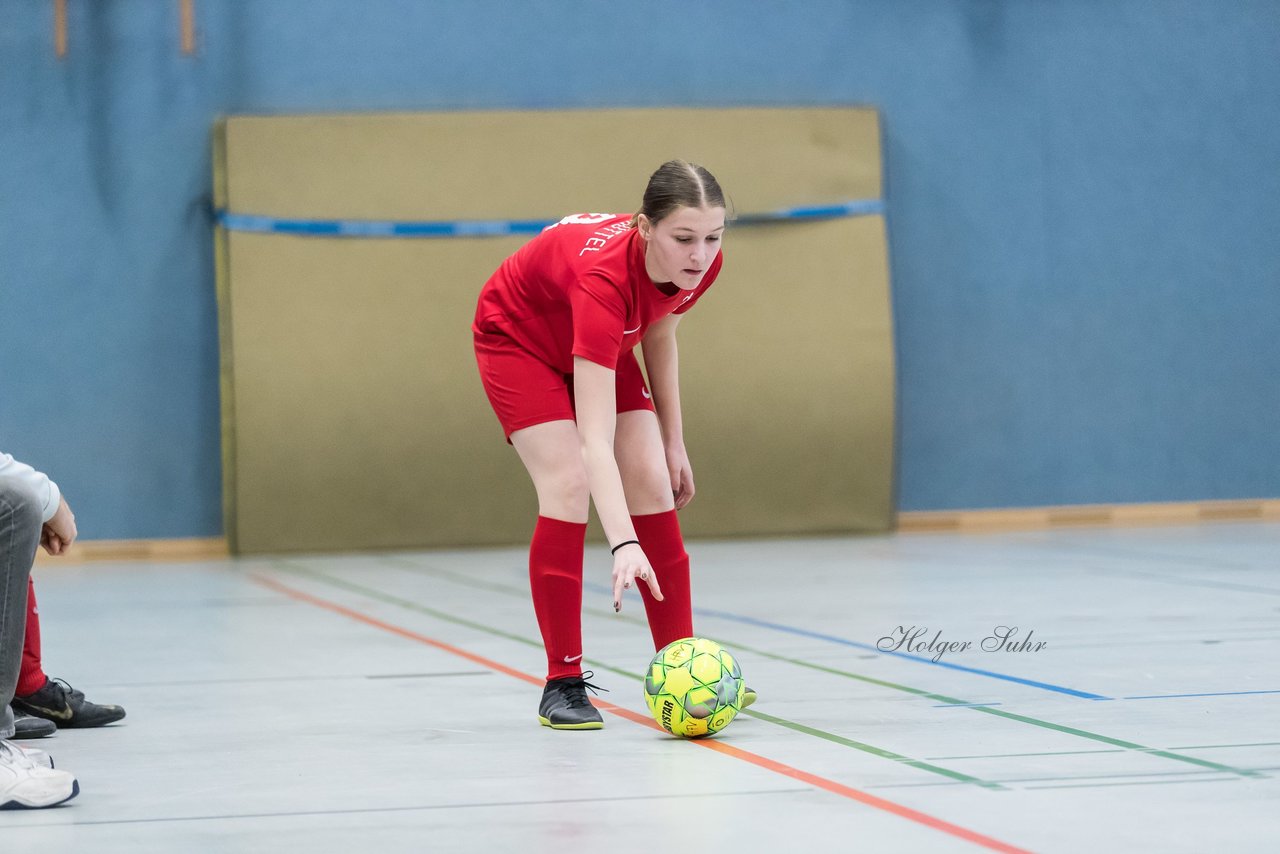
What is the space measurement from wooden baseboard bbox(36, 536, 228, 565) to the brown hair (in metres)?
6.20

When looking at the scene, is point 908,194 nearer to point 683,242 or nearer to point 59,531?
point 683,242

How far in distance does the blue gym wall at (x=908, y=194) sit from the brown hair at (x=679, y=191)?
20.6 ft

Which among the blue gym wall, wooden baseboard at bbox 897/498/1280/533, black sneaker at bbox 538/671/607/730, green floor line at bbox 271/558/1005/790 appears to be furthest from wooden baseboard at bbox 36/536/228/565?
black sneaker at bbox 538/671/607/730

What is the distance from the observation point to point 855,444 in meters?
9.58

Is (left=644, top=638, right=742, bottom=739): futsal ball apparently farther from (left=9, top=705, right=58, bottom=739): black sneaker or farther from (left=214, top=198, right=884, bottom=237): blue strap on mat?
(left=214, top=198, right=884, bottom=237): blue strap on mat

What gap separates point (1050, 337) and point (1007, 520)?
118 centimetres

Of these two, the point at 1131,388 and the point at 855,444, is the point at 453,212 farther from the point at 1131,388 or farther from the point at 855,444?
the point at 1131,388

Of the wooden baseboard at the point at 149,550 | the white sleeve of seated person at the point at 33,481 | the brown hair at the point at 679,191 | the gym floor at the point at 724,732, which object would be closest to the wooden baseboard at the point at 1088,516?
the gym floor at the point at 724,732

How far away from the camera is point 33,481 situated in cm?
296

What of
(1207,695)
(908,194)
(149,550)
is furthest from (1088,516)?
(1207,695)

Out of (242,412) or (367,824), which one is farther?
(242,412)

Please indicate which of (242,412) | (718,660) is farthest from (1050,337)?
(718,660)

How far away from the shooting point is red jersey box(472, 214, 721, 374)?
3.54 metres

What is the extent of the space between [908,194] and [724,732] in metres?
6.92
